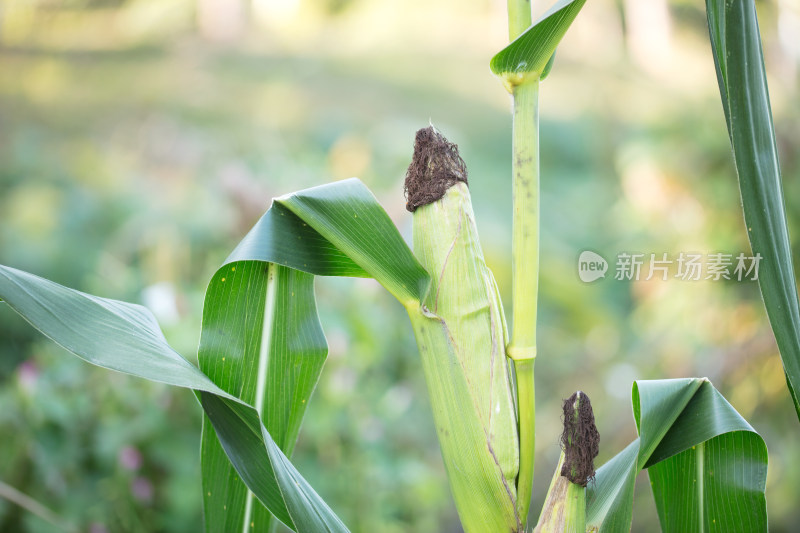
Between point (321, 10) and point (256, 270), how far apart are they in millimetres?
2438

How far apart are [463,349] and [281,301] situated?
0.51ft

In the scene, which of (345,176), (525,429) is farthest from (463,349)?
(345,176)

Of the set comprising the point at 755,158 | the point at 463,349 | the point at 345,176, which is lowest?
the point at 463,349

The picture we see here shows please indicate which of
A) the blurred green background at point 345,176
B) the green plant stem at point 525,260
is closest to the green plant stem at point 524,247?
the green plant stem at point 525,260

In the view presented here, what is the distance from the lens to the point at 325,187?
1.35 ft

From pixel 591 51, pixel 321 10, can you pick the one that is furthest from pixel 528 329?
pixel 591 51

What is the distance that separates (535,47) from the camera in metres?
0.37

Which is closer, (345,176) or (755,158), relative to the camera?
(755,158)

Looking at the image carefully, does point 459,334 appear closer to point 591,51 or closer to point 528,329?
point 528,329

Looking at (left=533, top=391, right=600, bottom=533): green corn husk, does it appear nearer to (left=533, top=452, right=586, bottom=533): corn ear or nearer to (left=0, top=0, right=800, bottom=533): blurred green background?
(left=533, top=452, right=586, bottom=533): corn ear

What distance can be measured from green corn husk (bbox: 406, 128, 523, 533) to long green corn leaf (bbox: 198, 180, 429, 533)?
0.07 feet
